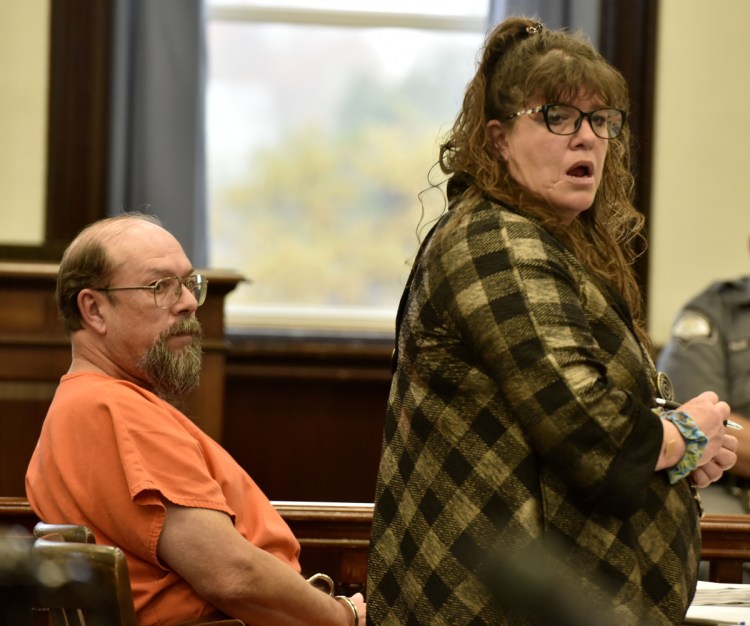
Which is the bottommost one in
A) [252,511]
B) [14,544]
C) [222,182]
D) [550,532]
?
[252,511]

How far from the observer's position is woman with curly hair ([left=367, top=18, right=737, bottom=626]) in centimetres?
148

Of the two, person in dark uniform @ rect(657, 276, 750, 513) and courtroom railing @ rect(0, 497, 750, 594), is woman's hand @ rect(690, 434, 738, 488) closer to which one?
courtroom railing @ rect(0, 497, 750, 594)

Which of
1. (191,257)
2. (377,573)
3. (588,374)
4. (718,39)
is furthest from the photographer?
(718,39)

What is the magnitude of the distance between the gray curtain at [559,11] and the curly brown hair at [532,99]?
8.46 ft

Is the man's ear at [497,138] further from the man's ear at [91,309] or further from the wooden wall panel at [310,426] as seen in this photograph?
the wooden wall panel at [310,426]

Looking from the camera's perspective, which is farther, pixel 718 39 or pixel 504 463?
pixel 718 39

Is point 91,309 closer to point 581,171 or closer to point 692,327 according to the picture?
point 581,171

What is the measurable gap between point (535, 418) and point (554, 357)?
0.26ft

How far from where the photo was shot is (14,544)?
35.0 inches

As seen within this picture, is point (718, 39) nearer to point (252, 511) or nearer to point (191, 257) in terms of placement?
point (191, 257)

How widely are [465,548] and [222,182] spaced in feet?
10.3

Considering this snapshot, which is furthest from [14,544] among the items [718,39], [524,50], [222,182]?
[718,39]

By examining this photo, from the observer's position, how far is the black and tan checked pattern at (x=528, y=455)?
147 centimetres

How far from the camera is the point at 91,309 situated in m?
2.14
